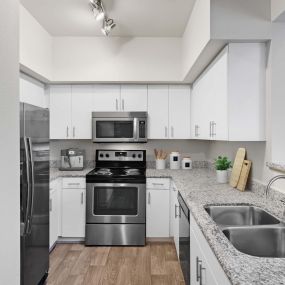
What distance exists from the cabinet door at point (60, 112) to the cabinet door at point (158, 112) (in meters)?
1.07

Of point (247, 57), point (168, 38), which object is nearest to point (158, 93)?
point (168, 38)

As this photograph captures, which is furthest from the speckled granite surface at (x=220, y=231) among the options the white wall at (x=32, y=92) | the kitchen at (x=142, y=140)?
the white wall at (x=32, y=92)

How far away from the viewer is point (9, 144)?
1.38 m

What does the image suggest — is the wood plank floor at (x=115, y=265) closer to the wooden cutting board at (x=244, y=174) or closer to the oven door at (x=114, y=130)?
the wooden cutting board at (x=244, y=174)

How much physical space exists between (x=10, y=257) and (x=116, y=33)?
107 inches

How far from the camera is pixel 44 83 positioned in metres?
3.60

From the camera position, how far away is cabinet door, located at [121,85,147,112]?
3660 millimetres

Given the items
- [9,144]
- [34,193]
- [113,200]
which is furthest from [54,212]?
[9,144]

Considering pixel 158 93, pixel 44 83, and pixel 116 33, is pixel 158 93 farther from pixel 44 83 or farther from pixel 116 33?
pixel 44 83

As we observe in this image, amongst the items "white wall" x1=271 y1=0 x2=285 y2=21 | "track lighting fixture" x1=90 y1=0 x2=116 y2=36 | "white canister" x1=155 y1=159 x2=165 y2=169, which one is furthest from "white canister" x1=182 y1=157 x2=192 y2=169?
"white wall" x1=271 y1=0 x2=285 y2=21

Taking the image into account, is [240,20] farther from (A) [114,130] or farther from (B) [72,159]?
(B) [72,159]

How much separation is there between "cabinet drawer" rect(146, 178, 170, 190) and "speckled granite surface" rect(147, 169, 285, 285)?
0.39 ft

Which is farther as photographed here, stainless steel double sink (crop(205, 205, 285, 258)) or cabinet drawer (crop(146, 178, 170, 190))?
cabinet drawer (crop(146, 178, 170, 190))

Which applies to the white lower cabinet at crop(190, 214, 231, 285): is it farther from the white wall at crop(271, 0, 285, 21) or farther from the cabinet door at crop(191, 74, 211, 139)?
the white wall at crop(271, 0, 285, 21)
